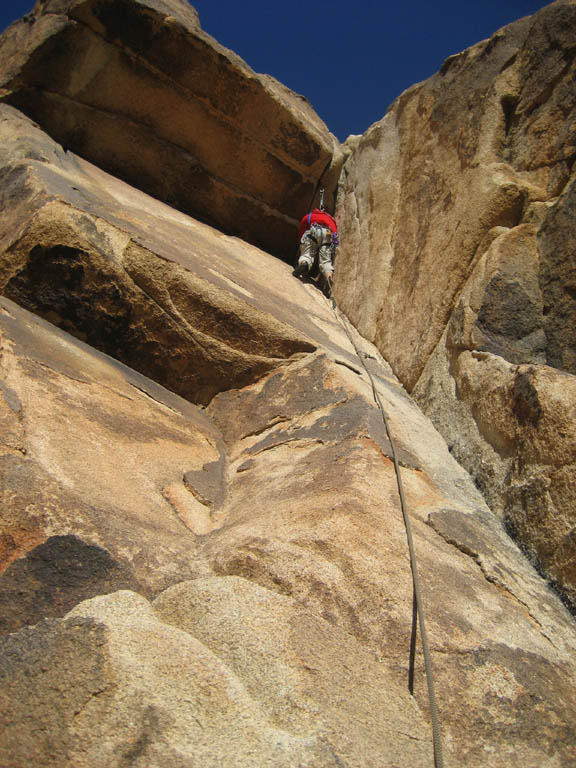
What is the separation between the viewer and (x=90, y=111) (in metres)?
5.01

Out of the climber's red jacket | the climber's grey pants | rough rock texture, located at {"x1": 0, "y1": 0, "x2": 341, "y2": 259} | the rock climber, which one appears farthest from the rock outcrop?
the climber's red jacket

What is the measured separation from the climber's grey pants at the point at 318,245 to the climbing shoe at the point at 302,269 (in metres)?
0.06

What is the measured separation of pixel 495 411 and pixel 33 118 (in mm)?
4724

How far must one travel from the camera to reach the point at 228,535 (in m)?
1.73

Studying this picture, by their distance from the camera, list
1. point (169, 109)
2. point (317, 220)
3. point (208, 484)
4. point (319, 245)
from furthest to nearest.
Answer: point (317, 220)
point (319, 245)
point (169, 109)
point (208, 484)

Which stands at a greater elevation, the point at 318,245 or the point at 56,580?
the point at 318,245

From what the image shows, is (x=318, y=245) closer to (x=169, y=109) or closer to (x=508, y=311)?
(x=169, y=109)

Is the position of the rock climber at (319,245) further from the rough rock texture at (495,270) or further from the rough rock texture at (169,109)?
the rough rock texture at (169,109)

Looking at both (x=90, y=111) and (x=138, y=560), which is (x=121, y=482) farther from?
(x=90, y=111)

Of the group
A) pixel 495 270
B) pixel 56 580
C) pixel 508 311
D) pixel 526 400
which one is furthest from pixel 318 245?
pixel 56 580

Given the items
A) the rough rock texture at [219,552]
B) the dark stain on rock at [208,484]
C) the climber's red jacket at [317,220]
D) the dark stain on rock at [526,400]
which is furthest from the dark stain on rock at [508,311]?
the climber's red jacket at [317,220]

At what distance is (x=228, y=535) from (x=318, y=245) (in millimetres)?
4261

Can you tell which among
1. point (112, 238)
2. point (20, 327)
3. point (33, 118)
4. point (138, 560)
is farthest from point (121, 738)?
point (33, 118)

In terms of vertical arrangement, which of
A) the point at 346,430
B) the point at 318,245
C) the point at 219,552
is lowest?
the point at 219,552
